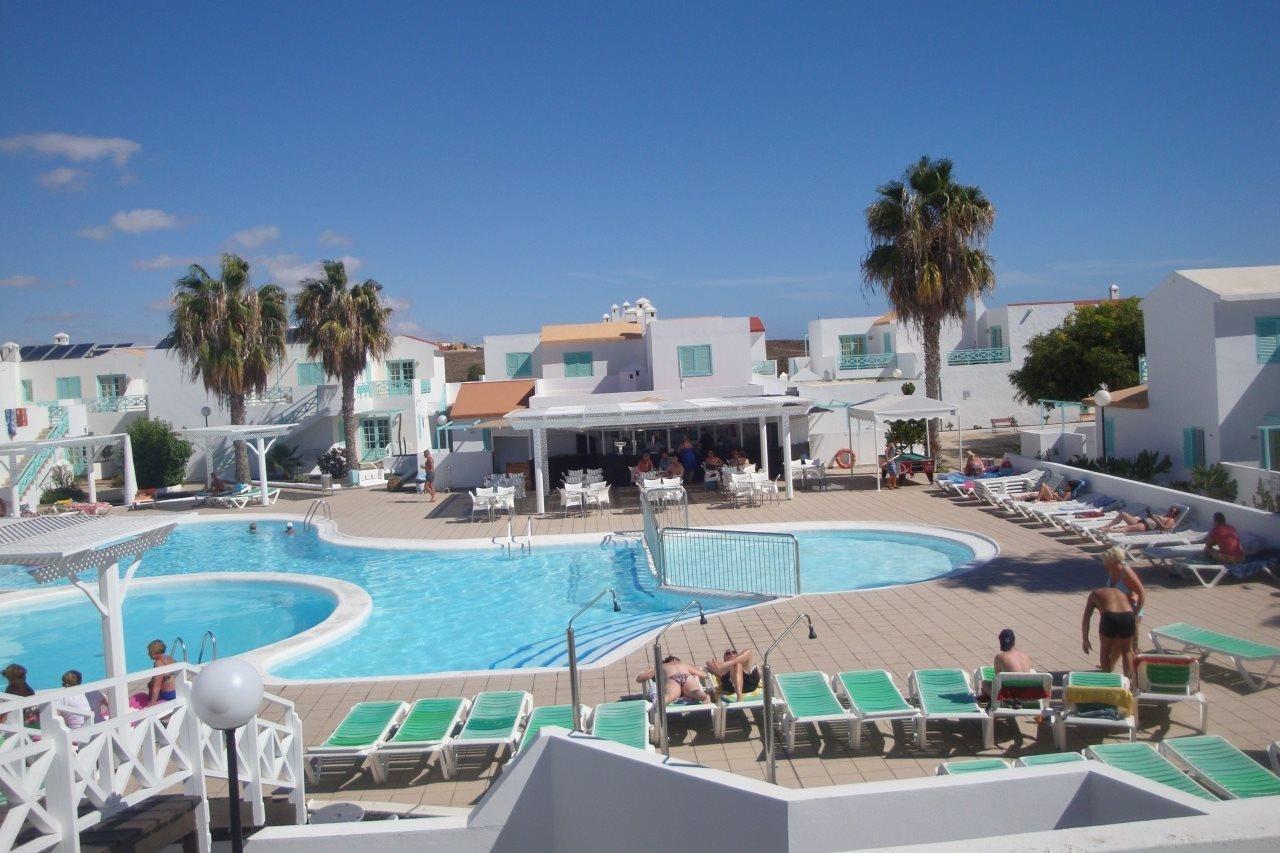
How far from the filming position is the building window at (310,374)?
3543cm

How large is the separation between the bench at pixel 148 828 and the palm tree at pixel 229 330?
80.8ft

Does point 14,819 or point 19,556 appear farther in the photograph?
point 19,556

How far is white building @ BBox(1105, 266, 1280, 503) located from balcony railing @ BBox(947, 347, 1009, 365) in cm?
1755

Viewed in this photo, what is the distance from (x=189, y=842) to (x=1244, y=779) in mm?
7065

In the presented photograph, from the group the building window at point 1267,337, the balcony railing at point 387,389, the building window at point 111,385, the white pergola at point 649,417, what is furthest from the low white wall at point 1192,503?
the building window at point 111,385

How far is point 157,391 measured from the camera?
34.0 metres

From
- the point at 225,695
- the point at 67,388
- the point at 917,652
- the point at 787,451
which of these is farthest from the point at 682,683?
the point at 67,388

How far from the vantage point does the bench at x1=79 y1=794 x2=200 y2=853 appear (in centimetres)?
559

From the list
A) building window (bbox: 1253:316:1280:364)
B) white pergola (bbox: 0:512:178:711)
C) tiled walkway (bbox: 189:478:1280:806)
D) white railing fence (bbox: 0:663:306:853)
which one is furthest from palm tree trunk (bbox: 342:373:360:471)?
building window (bbox: 1253:316:1280:364)

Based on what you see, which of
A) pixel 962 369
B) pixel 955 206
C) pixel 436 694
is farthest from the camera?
pixel 962 369

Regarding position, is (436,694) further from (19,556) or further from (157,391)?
(157,391)

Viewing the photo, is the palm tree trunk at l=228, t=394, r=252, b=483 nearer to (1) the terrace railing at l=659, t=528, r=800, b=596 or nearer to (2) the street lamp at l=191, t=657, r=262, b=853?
(1) the terrace railing at l=659, t=528, r=800, b=596

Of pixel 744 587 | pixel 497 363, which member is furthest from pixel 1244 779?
pixel 497 363

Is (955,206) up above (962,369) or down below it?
above
